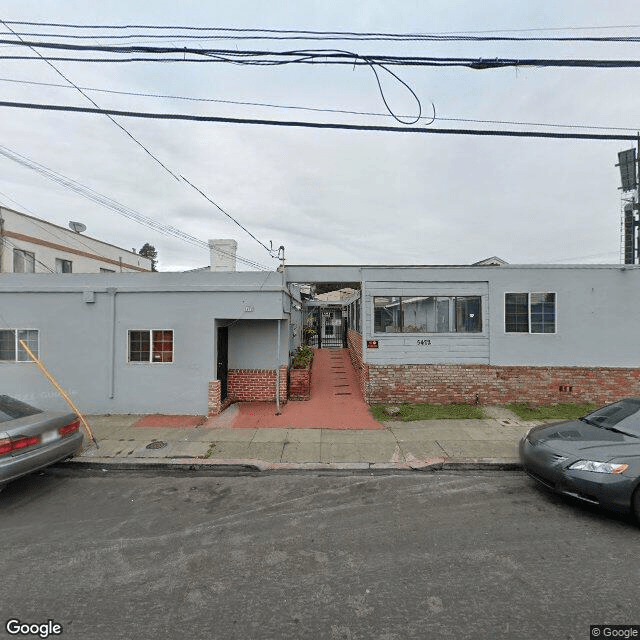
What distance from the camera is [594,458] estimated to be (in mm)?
4438

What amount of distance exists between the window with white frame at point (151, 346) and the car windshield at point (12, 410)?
3.45 meters

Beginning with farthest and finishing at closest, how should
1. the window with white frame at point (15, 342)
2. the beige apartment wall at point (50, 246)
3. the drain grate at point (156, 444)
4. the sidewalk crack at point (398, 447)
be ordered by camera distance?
the beige apartment wall at point (50, 246) < the window with white frame at point (15, 342) < the drain grate at point (156, 444) < the sidewalk crack at point (398, 447)

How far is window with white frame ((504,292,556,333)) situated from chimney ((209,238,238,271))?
316 inches

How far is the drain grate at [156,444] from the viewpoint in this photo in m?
6.77

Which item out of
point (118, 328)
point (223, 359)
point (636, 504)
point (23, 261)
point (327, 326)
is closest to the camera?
point (636, 504)

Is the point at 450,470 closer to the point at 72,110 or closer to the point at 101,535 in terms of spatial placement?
the point at 101,535

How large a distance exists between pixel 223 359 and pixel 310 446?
4.01 m

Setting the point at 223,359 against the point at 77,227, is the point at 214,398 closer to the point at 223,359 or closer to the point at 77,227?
the point at 223,359

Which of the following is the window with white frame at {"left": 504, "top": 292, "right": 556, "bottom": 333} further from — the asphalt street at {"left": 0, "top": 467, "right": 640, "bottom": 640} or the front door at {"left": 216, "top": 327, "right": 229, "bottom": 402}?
the front door at {"left": 216, "top": 327, "right": 229, "bottom": 402}

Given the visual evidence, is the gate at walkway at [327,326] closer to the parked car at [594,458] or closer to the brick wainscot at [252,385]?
the brick wainscot at [252,385]

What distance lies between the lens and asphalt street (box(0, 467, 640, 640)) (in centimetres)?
281

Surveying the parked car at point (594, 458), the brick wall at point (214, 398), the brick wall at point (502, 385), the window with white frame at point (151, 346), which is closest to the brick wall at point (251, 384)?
the brick wall at point (214, 398)

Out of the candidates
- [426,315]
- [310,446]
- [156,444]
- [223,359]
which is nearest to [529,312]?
[426,315]

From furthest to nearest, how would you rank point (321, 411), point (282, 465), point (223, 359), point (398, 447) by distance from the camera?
point (223, 359)
point (321, 411)
point (398, 447)
point (282, 465)
